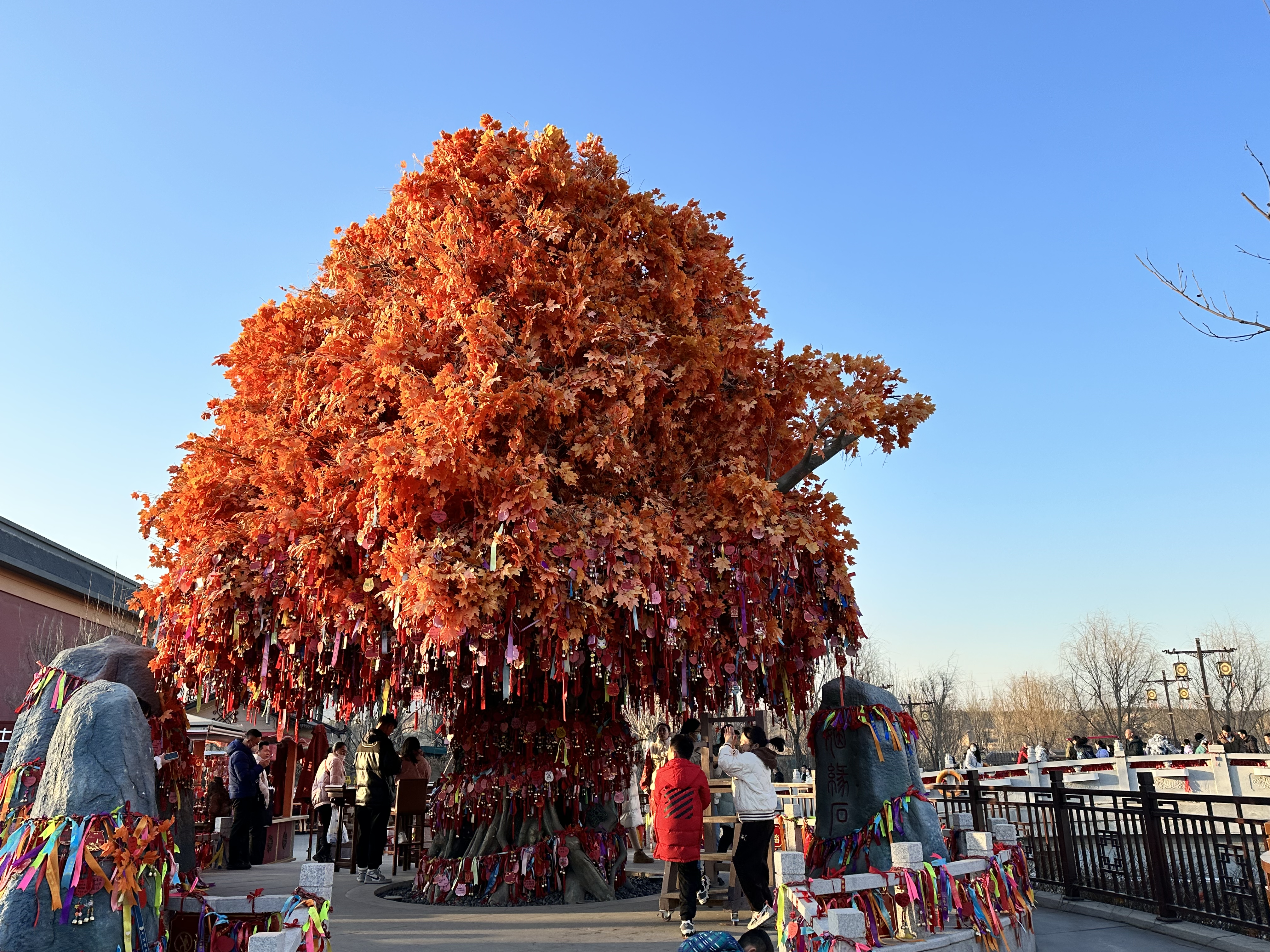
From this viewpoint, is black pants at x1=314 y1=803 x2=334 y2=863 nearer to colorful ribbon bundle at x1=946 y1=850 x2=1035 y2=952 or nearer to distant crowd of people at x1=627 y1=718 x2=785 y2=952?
distant crowd of people at x1=627 y1=718 x2=785 y2=952

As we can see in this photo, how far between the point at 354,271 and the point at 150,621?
4480mm

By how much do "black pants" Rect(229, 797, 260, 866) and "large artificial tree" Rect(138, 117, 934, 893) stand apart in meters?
5.15

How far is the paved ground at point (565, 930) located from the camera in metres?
7.54

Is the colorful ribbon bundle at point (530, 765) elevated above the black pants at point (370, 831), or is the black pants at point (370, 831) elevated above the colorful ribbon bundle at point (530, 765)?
the colorful ribbon bundle at point (530, 765)

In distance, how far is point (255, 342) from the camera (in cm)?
988

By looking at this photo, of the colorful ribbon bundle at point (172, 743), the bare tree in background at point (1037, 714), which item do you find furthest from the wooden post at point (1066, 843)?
the bare tree in background at point (1037, 714)

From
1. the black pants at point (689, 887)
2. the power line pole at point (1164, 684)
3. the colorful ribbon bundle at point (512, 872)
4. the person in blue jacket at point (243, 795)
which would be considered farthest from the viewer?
the power line pole at point (1164, 684)

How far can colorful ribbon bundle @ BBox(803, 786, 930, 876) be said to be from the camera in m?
7.57

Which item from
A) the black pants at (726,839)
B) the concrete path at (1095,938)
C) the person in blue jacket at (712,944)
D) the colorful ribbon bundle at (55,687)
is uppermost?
the colorful ribbon bundle at (55,687)

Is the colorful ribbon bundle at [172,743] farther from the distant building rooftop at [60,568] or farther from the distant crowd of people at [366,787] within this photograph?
the distant building rooftop at [60,568]

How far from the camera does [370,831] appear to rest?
12930mm

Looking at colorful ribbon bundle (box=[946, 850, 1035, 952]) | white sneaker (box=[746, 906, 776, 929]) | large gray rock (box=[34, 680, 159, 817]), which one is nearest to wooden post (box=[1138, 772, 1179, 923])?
colorful ribbon bundle (box=[946, 850, 1035, 952])

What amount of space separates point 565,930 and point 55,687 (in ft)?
16.4

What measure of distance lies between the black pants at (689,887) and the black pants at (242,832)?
9336 mm
